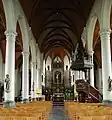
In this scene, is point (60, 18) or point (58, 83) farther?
point (58, 83)

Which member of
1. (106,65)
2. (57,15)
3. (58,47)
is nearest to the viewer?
(106,65)

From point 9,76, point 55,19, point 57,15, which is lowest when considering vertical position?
point 9,76

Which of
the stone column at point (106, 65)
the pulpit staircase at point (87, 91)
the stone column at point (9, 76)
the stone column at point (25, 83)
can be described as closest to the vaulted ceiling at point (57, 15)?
the stone column at point (25, 83)

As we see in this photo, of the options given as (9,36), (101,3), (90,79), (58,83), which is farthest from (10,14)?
(58,83)

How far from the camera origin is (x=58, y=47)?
4409cm

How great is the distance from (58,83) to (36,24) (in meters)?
21.7

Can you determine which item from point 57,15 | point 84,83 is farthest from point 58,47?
point 84,83

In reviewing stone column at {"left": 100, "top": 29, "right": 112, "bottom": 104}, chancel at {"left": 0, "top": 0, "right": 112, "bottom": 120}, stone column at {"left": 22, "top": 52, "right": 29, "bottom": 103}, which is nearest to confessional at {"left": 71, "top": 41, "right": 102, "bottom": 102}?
chancel at {"left": 0, "top": 0, "right": 112, "bottom": 120}

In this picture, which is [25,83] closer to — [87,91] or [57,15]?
[87,91]

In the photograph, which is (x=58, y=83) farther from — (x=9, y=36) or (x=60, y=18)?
(x=9, y=36)

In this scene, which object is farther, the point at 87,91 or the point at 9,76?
the point at 87,91

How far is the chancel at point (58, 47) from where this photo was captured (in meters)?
9.74

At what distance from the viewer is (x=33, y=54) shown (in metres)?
27.0

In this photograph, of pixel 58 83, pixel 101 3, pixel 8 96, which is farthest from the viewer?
pixel 58 83
